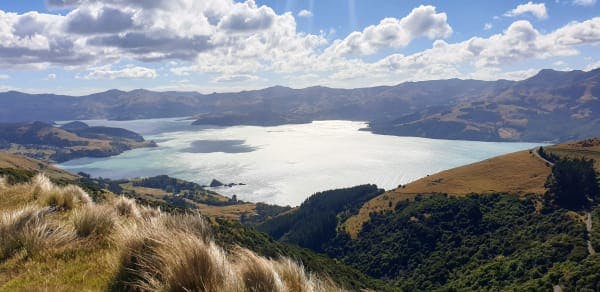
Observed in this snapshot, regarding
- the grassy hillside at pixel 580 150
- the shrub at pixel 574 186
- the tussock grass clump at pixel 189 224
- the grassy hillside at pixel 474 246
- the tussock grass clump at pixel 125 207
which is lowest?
the grassy hillside at pixel 474 246

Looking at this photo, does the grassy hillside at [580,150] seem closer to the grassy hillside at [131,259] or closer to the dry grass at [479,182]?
the dry grass at [479,182]

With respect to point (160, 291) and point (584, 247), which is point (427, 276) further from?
point (160, 291)

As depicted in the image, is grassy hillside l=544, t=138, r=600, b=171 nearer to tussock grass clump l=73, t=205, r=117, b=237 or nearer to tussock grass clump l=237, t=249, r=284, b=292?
tussock grass clump l=73, t=205, r=117, b=237

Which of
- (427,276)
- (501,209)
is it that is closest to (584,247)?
(427,276)

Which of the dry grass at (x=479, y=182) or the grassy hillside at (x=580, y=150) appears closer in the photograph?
the dry grass at (x=479, y=182)

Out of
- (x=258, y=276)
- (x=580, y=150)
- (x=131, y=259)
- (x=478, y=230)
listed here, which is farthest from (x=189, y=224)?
(x=580, y=150)

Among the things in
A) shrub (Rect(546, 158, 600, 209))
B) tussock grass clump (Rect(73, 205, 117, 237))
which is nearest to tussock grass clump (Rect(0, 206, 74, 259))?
tussock grass clump (Rect(73, 205, 117, 237))

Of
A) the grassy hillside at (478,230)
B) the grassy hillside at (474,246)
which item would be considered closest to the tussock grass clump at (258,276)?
the grassy hillside at (478,230)
